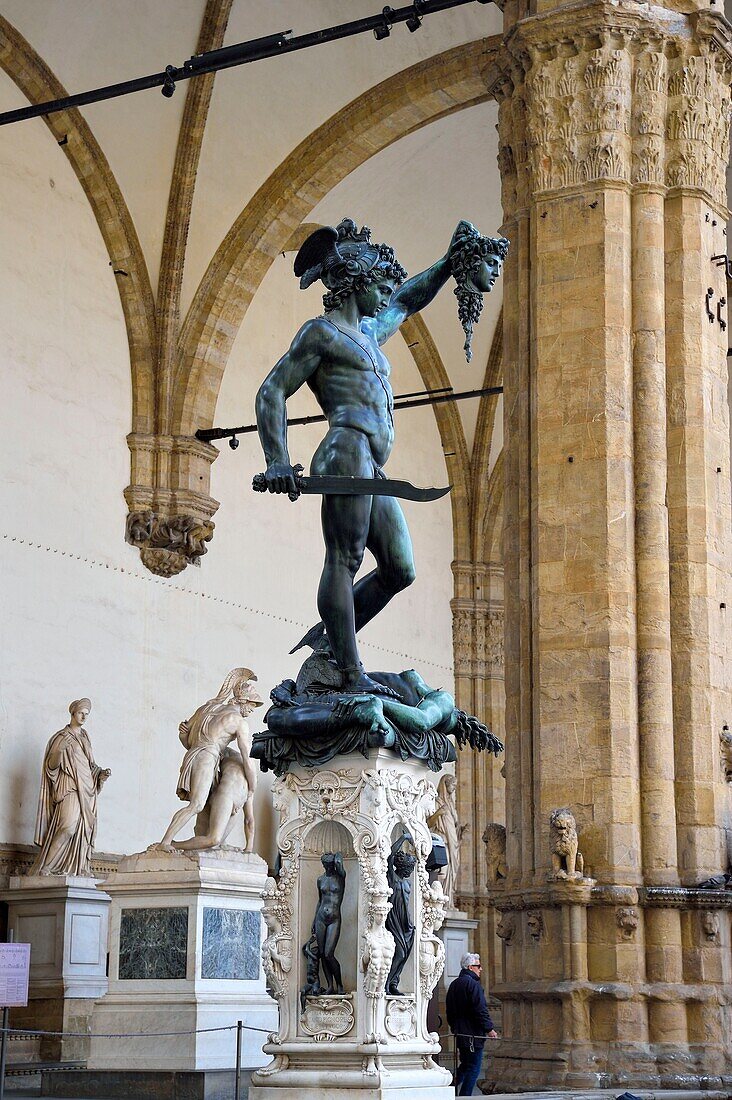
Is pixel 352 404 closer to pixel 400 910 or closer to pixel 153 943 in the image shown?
pixel 400 910

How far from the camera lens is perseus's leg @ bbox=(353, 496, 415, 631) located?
20.7 feet

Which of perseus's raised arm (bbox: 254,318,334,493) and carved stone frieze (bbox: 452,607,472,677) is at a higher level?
carved stone frieze (bbox: 452,607,472,677)

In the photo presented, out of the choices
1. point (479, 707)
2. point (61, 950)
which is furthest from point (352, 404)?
point (479, 707)

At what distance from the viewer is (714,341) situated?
11.6 metres

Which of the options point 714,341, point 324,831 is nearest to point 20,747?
point 714,341

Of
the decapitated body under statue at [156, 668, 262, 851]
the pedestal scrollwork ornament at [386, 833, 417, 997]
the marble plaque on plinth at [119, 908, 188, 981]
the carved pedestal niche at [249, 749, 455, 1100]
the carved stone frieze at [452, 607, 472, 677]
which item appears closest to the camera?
the carved pedestal niche at [249, 749, 455, 1100]

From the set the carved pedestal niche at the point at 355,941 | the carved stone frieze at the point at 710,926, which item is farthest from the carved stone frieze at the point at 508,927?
the carved pedestal niche at the point at 355,941

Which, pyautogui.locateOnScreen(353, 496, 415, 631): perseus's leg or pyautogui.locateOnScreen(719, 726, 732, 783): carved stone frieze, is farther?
pyautogui.locateOnScreen(719, 726, 732, 783): carved stone frieze

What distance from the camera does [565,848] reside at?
10523 mm

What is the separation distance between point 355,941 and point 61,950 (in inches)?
404

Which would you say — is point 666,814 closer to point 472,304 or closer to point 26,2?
point 472,304

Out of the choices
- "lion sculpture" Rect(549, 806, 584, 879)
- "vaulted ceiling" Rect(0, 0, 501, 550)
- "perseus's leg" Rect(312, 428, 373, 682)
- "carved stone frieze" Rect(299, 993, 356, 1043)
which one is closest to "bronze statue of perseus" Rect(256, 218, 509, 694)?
"perseus's leg" Rect(312, 428, 373, 682)

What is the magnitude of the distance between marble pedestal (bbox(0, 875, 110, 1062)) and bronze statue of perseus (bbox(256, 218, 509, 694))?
9.97 m

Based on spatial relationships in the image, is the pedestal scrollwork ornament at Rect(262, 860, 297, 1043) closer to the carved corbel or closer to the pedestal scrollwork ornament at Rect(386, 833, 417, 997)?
the pedestal scrollwork ornament at Rect(386, 833, 417, 997)
